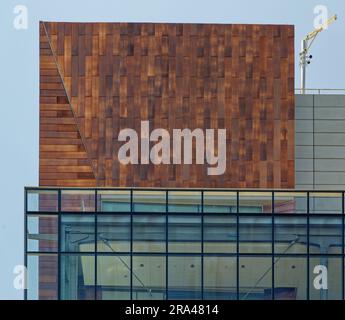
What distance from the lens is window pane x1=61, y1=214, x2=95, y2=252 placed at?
145 ft

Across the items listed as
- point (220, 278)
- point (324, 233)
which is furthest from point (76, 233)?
point (324, 233)

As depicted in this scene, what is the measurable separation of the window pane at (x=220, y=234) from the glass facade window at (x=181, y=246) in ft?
0.12

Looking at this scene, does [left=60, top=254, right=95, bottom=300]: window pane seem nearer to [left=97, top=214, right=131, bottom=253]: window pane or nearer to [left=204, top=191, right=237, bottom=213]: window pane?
[left=97, top=214, right=131, bottom=253]: window pane

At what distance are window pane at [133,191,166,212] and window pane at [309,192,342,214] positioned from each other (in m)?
5.51

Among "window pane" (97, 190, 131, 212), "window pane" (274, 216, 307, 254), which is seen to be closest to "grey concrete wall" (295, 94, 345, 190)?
"window pane" (274, 216, 307, 254)

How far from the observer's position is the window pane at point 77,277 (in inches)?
1719

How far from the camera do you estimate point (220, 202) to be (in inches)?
1762

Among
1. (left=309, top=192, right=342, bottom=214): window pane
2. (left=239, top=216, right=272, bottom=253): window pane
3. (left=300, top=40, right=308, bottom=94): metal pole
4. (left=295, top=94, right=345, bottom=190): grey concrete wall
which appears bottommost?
(left=239, top=216, right=272, bottom=253): window pane

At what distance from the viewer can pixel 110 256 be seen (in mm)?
44125

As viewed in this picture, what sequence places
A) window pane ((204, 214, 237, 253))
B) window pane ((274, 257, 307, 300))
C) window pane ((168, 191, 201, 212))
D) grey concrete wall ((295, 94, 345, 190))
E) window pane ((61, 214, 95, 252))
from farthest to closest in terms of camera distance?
grey concrete wall ((295, 94, 345, 190)), window pane ((168, 191, 201, 212)), window pane ((204, 214, 237, 253)), window pane ((61, 214, 95, 252)), window pane ((274, 257, 307, 300))
